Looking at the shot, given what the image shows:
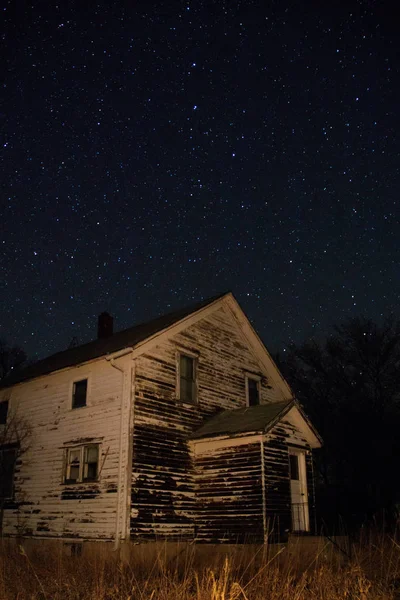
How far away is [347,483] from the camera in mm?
33312

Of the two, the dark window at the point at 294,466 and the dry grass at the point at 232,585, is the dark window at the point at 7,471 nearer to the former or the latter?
the dark window at the point at 294,466

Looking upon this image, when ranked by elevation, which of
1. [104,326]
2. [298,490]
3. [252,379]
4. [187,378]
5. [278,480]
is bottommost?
[298,490]

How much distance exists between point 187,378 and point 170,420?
1878 millimetres

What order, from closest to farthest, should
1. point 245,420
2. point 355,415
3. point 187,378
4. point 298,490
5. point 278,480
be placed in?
point 278,480
point 245,420
point 298,490
point 187,378
point 355,415

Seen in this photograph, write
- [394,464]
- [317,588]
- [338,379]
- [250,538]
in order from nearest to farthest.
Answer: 1. [317,588]
2. [250,538]
3. [394,464]
4. [338,379]

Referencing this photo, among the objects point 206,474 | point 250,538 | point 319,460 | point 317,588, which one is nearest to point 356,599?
point 317,588

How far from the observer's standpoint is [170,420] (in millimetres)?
17625

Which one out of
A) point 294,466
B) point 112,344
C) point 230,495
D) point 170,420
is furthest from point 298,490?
point 112,344

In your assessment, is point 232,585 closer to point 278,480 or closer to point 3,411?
point 278,480

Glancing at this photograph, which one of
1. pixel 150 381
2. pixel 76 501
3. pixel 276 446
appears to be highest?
pixel 150 381

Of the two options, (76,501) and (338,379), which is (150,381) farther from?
(338,379)

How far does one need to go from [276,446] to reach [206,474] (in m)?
2.51

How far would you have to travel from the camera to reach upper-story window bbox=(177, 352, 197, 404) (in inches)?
733

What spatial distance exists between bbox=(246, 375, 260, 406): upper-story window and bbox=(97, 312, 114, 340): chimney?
6.73 metres
